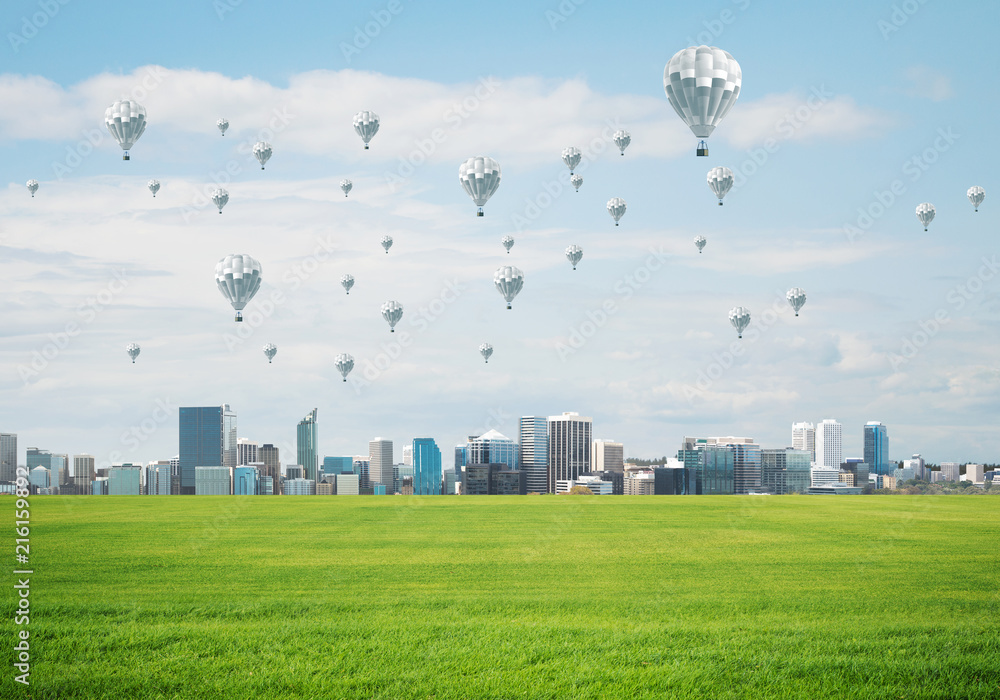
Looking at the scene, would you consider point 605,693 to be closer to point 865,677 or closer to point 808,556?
point 865,677

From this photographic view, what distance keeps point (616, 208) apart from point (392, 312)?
21.5m

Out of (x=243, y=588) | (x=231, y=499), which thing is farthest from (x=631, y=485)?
(x=243, y=588)

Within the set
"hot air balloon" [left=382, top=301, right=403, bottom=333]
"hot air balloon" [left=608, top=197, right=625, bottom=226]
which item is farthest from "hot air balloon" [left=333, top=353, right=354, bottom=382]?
"hot air balloon" [left=608, top=197, right=625, bottom=226]

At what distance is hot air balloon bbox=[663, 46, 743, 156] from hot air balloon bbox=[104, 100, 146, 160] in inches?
1349

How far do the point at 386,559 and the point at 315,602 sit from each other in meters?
6.19

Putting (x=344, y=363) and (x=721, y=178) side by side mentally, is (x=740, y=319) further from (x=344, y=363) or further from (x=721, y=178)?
(x=344, y=363)

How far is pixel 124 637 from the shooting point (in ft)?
45.1

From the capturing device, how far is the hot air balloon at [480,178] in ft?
179

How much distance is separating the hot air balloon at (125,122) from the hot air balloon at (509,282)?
2657 centimetres

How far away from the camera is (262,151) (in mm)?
72750

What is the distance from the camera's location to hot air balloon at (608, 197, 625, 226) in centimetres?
7081

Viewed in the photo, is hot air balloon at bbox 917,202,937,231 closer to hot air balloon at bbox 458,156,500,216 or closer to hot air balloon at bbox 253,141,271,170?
hot air balloon at bbox 458,156,500,216

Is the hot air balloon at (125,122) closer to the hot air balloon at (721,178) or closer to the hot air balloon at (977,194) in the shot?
the hot air balloon at (721,178)

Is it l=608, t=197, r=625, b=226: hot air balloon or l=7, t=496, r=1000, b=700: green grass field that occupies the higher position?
l=608, t=197, r=625, b=226: hot air balloon
